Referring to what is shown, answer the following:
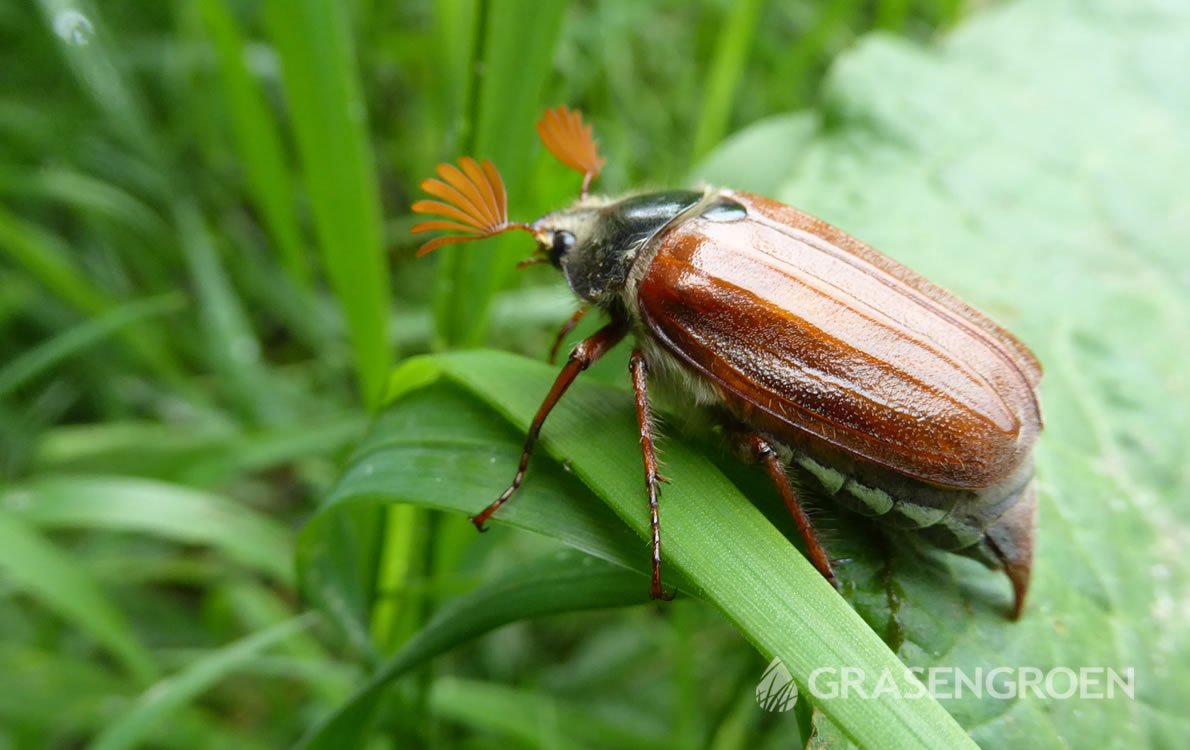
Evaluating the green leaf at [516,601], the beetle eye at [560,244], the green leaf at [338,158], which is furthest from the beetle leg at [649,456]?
the green leaf at [338,158]

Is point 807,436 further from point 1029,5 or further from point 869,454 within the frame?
point 1029,5

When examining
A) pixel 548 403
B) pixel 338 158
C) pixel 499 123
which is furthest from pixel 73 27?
pixel 548 403

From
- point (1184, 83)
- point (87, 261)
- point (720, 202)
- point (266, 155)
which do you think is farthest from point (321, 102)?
point (1184, 83)

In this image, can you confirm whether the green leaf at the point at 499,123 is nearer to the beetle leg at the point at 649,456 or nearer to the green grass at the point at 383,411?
the green grass at the point at 383,411

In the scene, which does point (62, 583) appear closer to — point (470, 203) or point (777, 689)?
point (470, 203)

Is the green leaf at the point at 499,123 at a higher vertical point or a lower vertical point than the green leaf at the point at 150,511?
higher

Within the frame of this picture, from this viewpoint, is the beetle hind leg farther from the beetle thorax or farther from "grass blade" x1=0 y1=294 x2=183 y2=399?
"grass blade" x1=0 y1=294 x2=183 y2=399
